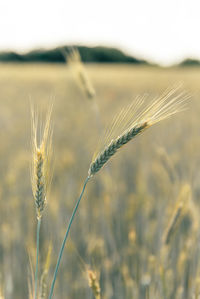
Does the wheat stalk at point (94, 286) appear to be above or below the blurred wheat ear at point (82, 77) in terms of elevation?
below

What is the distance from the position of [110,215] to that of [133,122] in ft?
3.14

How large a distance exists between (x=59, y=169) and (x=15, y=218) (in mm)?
690

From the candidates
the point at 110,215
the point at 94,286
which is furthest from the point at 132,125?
the point at 110,215

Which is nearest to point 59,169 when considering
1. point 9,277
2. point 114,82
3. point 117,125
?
point 9,277

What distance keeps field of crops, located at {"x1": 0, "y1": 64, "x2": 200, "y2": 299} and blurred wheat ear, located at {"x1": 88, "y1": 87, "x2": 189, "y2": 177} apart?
0.09m

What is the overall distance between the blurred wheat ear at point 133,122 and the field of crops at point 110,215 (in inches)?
3.5

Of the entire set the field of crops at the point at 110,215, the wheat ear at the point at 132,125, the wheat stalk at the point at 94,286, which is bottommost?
the field of crops at the point at 110,215

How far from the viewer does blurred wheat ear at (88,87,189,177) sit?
24.9 inches

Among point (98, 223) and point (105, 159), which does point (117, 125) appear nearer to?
point (105, 159)

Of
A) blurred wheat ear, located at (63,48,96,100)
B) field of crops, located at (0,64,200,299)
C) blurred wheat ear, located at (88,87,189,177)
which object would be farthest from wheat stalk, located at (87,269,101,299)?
blurred wheat ear, located at (63,48,96,100)

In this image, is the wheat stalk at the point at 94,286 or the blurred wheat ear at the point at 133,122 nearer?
the blurred wheat ear at the point at 133,122

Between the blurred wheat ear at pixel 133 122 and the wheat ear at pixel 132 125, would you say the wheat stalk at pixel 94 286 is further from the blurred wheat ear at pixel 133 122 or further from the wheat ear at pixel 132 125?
the blurred wheat ear at pixel 133 122

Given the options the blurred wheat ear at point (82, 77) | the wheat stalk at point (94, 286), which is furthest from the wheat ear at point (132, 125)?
the blurred wheat ear at point (82, 77)

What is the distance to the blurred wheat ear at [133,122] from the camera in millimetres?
633
